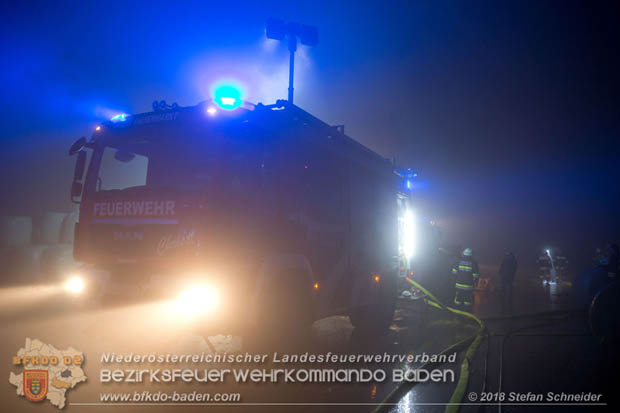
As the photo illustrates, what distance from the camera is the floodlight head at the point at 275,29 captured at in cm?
791

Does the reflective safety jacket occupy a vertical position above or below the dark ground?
Answer: above

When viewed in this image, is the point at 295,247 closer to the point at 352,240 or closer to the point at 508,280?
the point at 352,240

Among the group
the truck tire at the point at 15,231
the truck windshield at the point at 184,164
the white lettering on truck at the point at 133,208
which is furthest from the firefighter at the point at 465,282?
the truck tire at the point at 15,231

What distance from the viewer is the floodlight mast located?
791cm

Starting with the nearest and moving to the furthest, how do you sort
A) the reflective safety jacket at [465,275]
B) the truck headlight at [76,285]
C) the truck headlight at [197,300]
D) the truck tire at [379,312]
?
the truck headlight at [197,300] < the truck headlight at [76,285] < the truck tire at [379,312] < the reflective safety jacket at [465,275]

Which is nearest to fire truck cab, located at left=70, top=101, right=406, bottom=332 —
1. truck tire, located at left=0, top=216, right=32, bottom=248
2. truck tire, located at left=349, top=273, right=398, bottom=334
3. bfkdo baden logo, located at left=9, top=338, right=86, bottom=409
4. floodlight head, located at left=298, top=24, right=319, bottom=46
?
bfkdo baden logo, located at left=9, top=338, right=86, bottom=409

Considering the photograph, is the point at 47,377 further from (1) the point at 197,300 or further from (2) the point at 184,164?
(2) the point at 184,164

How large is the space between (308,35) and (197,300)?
21.7 feet

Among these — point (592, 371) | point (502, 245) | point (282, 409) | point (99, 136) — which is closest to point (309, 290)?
point (282, 409)

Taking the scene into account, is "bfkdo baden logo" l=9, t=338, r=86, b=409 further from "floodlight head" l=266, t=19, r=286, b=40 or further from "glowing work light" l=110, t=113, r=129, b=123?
"floodlight head" l=266, t=19, r=286, b=40

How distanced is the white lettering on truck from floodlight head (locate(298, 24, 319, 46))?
564cm

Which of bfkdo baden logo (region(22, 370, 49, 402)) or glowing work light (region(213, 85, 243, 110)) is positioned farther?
glowing work light (region(213, 85, 243, 110))

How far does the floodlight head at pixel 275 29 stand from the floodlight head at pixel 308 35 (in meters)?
0.48

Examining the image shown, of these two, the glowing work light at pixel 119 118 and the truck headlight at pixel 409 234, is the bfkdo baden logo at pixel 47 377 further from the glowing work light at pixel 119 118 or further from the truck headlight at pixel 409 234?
the truck headlight at pixel 409 234
